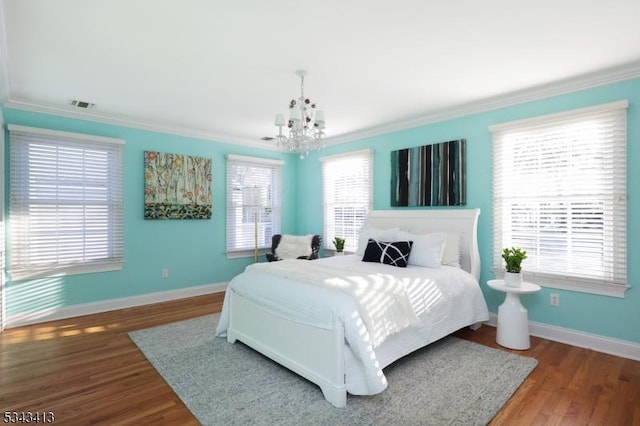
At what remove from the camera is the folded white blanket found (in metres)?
2.33

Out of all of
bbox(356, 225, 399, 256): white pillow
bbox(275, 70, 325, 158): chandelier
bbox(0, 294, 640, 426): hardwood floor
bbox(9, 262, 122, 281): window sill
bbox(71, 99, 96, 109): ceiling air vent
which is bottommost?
bbox(0, 294, 640, 426): hardwood floor

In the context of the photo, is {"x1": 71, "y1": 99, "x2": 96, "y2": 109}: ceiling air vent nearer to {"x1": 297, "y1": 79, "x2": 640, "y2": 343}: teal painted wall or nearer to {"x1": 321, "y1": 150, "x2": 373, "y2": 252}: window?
{"x1": 321, "y1": 150, "x2": 373, "y2": 252}: window

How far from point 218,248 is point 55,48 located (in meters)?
3.31

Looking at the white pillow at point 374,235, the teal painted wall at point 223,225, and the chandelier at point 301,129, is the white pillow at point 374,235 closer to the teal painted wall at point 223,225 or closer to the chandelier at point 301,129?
the teal painted wall at point 223,225

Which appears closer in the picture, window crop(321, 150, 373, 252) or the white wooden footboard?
the white wooden footboard

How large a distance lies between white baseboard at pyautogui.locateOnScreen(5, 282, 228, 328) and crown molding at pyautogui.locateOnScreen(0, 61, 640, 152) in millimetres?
2275

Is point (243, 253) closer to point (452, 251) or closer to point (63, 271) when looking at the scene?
point (63, 271)

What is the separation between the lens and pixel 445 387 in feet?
7.89

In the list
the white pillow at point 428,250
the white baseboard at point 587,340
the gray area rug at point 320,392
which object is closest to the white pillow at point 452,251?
the white pillow at point 428,250

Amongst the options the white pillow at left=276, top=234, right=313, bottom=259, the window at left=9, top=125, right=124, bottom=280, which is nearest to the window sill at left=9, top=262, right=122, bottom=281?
the window at left=9, top=125, right=124, bottom=280

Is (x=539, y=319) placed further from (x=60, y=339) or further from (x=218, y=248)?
(x=60, y=339)

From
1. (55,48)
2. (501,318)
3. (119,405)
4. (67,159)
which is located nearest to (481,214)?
(501,318)

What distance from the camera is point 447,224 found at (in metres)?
3.94

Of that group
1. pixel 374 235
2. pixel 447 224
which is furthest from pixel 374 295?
pixel 447 224
